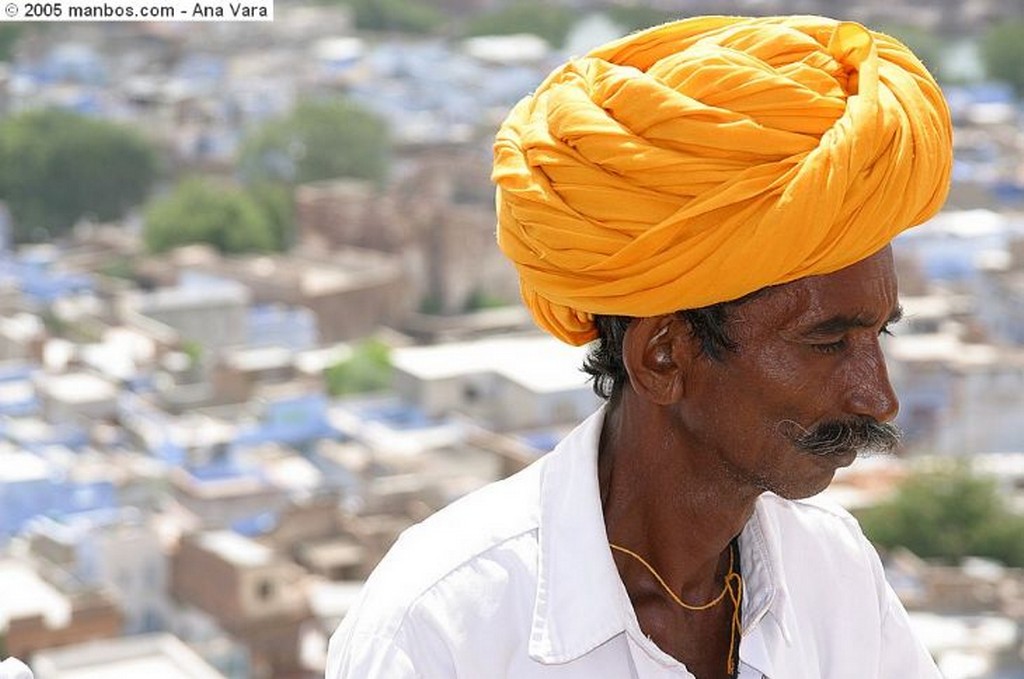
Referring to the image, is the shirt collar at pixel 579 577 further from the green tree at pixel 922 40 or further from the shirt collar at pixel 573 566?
the green tree at pixel 922 40

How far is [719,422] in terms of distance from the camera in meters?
0.74

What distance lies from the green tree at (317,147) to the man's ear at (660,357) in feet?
53.5

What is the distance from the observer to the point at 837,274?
720 millimetres

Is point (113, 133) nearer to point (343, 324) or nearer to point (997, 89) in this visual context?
point (343, 324)

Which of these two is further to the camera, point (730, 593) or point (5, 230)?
point (5, 230)

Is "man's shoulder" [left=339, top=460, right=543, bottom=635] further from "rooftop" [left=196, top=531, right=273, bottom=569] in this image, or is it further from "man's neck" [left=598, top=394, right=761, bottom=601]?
"rooftop" [left=196, top=531, right=273, bottom=569]

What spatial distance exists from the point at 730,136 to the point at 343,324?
1258cm

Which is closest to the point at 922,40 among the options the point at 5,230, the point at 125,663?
the point at 5,230

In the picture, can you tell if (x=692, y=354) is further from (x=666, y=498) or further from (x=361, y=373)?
(x=361, y=373)

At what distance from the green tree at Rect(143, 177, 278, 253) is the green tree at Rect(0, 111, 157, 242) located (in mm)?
1302

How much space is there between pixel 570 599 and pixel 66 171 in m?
16.4

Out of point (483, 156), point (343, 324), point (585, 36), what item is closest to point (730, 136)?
point (343, 324)

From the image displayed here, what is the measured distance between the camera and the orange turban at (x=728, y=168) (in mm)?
700

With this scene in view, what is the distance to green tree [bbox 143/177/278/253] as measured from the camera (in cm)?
1516
